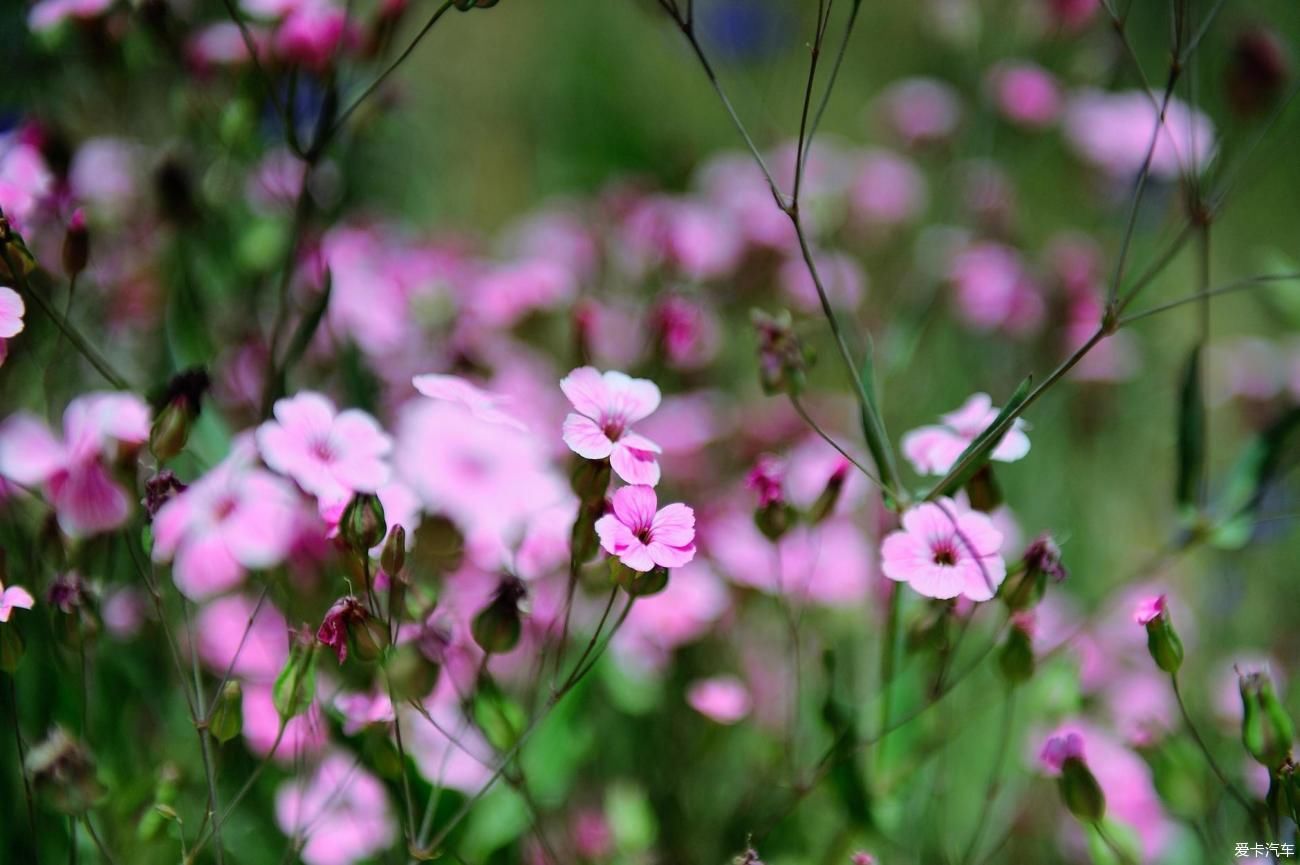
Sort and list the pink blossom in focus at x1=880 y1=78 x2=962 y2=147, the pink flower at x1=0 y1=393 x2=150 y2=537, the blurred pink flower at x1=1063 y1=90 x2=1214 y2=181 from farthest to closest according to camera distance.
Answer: the pink blossom in focus at x1=880 y1=78 x2=962 y2=147 → the blurred pink flower at x1=1063 y1=90 x2=1214 y2=181 → the pink flower at x1=0 y1=393 x2=150 y2=537

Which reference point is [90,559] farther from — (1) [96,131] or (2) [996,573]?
(1) [96,131]

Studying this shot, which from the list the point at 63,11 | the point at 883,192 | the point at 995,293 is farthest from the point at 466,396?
the point at 883,192

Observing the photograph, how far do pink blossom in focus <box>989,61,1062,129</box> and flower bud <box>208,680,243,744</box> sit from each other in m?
0.89

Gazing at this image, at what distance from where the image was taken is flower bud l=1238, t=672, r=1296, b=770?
569mm

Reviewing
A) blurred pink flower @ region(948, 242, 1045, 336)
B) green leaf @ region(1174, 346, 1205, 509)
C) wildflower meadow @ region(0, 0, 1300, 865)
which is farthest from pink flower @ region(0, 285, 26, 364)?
blurred pink flower @ region(948, 242, 1045, 336)

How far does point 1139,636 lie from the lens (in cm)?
103

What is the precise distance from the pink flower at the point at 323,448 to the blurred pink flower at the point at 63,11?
0.35 metres

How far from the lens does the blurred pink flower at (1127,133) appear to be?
1052 millimetres

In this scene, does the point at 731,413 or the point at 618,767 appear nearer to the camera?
the point at 618,767

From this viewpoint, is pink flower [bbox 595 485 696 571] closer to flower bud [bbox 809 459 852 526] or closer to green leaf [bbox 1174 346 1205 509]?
flower bud [bbox 809 459 852 526]

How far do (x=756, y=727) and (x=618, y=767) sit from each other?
0.11 meters

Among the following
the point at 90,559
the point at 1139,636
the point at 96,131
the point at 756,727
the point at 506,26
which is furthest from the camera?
the point at 506,26

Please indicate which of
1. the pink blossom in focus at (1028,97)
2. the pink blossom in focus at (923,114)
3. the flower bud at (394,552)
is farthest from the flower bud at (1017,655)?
the pink blossom in focus at (923,114)

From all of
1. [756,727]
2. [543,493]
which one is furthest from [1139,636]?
[543,493]
